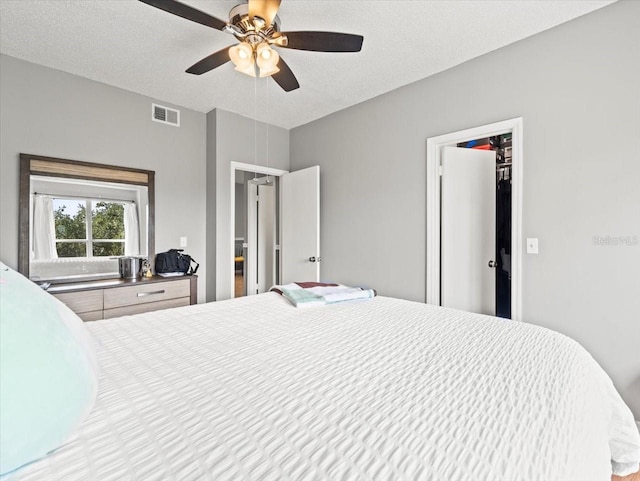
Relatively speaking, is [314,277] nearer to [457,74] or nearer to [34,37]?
[457,74]

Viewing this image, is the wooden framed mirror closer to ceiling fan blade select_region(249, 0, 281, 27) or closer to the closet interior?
ceiling fan blade select_region(249, 0, 281, 27)

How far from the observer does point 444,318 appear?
5.00 feet

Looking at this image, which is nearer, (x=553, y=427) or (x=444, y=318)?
(x=553, y=427)

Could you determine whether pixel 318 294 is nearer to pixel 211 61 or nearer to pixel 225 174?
pixel 211 61

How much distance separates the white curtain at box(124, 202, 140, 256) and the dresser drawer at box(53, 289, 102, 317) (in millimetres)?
649

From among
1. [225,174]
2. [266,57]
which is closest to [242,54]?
[266,57]

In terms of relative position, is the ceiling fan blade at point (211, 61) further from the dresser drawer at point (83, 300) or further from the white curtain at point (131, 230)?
the dresser drawer at point (83, 300)

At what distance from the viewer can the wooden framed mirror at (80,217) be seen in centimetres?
251

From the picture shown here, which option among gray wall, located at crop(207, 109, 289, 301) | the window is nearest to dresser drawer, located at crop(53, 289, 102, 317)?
the window

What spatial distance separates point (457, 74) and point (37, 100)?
3523 mm

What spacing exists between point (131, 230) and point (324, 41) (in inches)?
101

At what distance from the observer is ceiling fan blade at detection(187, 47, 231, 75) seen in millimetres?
1966

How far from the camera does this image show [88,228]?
9.27ft

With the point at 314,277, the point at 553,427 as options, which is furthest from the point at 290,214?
the point at 553,427
